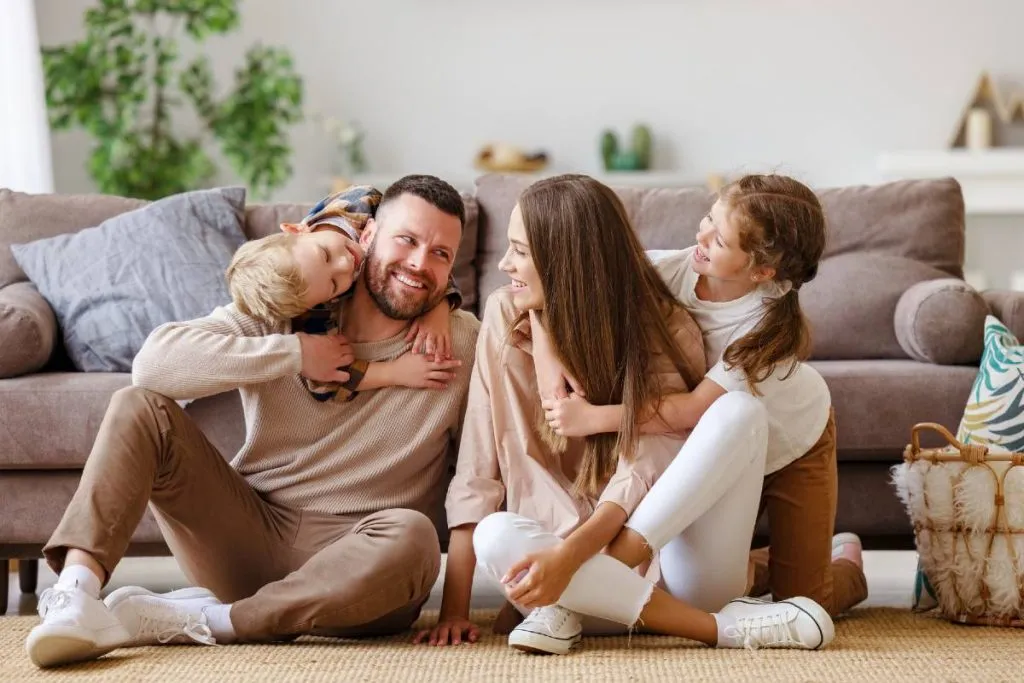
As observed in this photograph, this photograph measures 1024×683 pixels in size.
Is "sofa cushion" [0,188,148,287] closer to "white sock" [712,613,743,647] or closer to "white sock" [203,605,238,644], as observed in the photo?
"white sock" [203,605,238,644]

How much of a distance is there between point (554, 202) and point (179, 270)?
1.12m

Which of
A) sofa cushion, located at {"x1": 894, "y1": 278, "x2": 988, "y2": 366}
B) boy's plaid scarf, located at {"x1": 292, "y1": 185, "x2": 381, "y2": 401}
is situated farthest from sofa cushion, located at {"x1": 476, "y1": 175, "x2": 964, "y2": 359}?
boy's plaid scarf, located at {"x1": 292, "y1": 185, "x2": 381, "y2": 401}

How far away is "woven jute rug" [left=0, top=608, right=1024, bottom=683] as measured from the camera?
160 centimetres

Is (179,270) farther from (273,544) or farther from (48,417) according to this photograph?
(273,544)

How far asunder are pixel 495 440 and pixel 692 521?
0.34m

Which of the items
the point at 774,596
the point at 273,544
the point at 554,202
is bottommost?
the point at 774,596

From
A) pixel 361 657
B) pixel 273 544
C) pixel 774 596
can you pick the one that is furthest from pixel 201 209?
pixel 774 596

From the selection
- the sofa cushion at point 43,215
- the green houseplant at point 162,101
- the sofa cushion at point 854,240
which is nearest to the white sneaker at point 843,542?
the sofa cushion at point 854,240

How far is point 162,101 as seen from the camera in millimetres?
5016

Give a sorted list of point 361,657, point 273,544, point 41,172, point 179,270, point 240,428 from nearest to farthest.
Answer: point 361,657 → point 273,544 → point 240,428 → point 179,270 → point 41,172

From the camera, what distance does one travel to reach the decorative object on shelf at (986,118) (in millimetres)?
5301

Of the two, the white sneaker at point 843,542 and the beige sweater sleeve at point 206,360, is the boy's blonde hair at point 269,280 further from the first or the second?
the white sneaker at point 843,542

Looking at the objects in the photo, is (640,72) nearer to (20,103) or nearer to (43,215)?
(20,103)

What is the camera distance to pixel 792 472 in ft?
6.45
